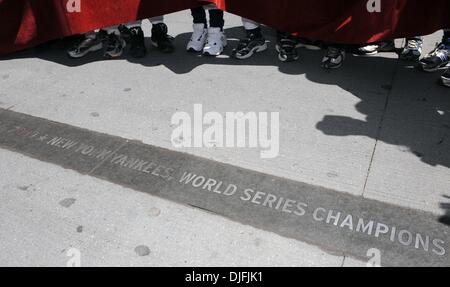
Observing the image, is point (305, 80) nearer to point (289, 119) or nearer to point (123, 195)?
point (289, 119)

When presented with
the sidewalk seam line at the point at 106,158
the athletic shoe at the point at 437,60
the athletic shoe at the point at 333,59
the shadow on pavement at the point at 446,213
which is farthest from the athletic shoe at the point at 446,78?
the sidewalk seam line at the point at 106,158

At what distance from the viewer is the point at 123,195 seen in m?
2.43

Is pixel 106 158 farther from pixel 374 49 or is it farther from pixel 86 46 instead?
pixel 374 49

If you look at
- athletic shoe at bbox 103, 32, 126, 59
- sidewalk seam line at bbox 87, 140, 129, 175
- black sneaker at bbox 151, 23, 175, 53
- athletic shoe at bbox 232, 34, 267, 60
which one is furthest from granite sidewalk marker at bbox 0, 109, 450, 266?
athletic shoe at bbox 232, 34, 267, 60

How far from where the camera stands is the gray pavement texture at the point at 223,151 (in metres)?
2.07

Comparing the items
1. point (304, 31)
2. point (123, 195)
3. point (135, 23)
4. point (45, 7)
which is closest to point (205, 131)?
point (123, 195)

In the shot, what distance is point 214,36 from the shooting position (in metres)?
4.36

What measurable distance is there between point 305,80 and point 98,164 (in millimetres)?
2090

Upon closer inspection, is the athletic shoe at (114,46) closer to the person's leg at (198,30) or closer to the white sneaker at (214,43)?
the person's leg at (198,30)

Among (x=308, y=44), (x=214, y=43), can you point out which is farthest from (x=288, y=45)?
(x=214, y=43)

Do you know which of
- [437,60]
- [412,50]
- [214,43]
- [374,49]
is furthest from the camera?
[214,43]

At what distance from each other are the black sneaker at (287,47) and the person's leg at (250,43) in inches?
10.5

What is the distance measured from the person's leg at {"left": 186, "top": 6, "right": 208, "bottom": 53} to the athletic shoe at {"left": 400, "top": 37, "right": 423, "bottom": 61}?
7.09 feet

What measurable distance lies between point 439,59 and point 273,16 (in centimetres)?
163
